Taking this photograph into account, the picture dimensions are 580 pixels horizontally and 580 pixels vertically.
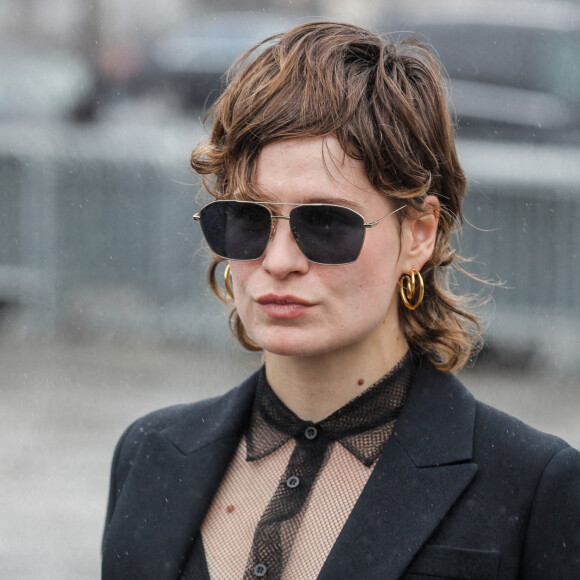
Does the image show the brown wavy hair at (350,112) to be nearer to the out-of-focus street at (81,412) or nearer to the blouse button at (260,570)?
the blouse button at (260,570)

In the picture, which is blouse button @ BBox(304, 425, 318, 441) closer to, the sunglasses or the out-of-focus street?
the sunglasses

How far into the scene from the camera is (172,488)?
2223mm

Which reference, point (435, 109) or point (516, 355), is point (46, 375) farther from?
point (435, 109)

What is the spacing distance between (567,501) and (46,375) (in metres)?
6.25

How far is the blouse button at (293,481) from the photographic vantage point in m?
2.09

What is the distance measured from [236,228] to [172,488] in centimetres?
61

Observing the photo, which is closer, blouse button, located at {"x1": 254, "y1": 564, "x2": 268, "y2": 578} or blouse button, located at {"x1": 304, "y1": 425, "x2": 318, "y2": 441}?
blouse button, located at {"x1": 254, "y1": 564, "x2": 268, "y2": 578}

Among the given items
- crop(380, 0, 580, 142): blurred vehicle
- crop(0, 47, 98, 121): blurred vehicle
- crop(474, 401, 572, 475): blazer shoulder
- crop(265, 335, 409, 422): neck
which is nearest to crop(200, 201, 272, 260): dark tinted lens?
crop(265, 335, 409, 422): neck

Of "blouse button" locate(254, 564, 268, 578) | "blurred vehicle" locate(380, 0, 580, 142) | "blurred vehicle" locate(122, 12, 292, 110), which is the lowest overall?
"blurred vehicle" locate(122, 12, 292, 110)

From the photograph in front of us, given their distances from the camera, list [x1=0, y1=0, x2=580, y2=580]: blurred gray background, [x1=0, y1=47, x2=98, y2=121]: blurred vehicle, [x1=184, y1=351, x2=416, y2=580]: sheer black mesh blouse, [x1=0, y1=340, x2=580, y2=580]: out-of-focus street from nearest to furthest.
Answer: [x1=184, y1=351, x2=416, y2=580]: sheer black mesh blouse, [x1=0, y1=340, x2=580, y2=580]: out-of-focus street, [x1=0, y1=0, x2=580, y2=580]: blurred gray background, [x1=0, y1=47, x2=98, y2=121]: blurred vehicle

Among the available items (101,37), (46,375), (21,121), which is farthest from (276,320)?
(101,37)

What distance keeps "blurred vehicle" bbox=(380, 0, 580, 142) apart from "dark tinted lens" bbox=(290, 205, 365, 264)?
4.42 meters

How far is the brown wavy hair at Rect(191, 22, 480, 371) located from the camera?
196cm

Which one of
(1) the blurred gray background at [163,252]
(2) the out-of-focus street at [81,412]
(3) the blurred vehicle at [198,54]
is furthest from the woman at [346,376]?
(3) the blurred vehicle at [198,54]
